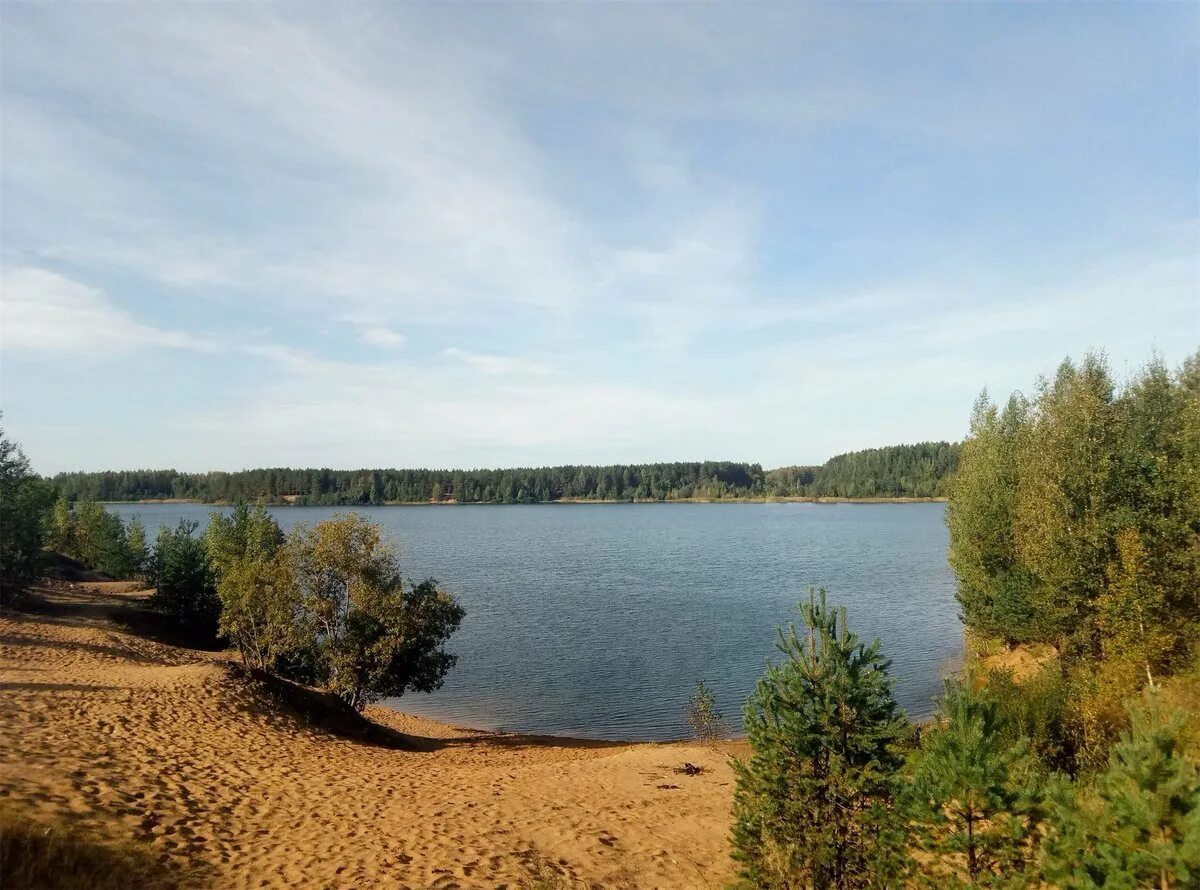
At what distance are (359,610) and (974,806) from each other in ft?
70.4

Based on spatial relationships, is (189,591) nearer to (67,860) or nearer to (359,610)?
(359,610)

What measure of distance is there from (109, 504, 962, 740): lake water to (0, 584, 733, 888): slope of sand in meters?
5.63

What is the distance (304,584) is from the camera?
2572 cm

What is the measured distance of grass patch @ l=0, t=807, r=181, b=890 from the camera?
30.2 ft

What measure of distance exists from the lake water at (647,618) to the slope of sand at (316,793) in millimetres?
5632

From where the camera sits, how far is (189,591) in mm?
43844

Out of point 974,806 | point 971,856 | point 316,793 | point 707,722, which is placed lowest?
point 707,722

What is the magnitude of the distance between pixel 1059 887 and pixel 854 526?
130140mm

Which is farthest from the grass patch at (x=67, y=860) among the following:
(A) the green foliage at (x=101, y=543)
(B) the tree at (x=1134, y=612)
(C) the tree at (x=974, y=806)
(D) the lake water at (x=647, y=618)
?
(A) the green foliage at (x=101, y=543)

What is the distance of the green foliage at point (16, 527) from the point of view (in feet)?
121

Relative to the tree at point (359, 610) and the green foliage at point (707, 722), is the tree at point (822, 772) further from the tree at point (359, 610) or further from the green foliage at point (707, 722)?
the tree at point (359, 610)

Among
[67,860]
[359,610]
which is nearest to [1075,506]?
[359,610]

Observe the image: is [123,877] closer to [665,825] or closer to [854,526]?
[665,825]

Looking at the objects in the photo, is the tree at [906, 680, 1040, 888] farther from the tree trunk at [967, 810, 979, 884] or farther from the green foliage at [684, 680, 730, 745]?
the green foliage at [684, 680, 730, 745]
